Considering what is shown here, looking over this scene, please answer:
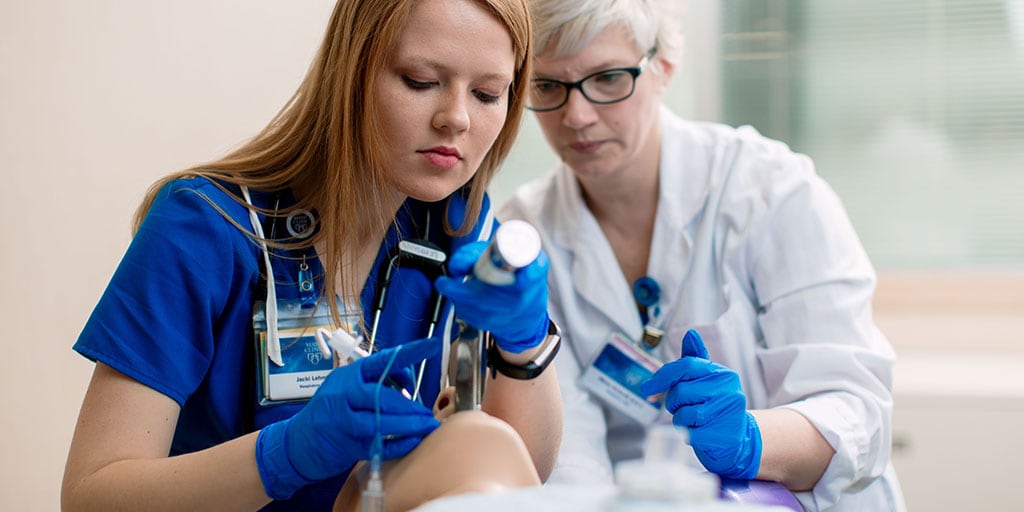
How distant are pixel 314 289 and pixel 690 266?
2.67ft

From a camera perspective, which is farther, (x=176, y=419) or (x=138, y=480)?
(x=176, y=419)

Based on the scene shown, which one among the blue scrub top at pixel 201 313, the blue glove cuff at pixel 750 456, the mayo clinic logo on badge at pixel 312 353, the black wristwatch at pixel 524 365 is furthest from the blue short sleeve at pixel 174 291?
the blue glove cuff at pixel 750 456

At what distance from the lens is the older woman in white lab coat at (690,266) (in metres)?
1.66

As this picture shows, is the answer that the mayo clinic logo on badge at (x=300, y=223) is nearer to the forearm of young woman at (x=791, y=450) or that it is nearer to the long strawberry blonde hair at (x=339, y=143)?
the long strawberry blonde hair at (x=339, y=143)

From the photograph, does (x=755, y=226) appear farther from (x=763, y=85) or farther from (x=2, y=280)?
(x=2, y=280)

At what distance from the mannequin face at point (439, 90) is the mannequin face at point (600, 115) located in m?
0.42

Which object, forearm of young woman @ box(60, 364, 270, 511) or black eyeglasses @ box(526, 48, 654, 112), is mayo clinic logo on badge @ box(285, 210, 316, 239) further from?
black eyeglasses @ box(526, 48, 654, 112)

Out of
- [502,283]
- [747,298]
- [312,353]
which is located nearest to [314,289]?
[312,353]

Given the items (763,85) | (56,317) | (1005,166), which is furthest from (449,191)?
(1005,166)

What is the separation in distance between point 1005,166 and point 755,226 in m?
1.43

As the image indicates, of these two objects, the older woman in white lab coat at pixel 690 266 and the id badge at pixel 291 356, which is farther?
the older woman in white lab coat at pixel 690 266

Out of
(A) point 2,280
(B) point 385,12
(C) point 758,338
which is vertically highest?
(B) point 385,12

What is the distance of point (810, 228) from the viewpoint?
70.8 inches

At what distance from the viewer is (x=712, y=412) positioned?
1.42 metres
